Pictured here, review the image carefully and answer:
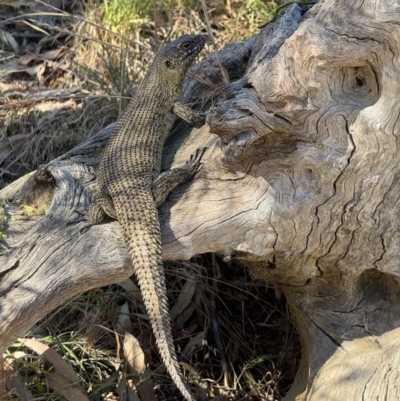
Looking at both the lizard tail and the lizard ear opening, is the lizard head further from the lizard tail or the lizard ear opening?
the lizard tail

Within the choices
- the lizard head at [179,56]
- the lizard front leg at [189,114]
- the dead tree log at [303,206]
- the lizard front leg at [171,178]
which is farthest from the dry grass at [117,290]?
the lizard front leg at [171,178]

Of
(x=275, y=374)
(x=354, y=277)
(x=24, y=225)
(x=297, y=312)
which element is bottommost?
(x=275, y=374)

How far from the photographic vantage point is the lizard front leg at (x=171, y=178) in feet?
10.8

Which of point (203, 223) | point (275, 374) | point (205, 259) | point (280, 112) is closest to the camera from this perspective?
point (280, 112)

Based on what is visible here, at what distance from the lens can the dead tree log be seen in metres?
2.82

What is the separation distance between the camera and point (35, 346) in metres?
3.73

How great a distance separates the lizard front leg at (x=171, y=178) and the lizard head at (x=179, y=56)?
108 cm

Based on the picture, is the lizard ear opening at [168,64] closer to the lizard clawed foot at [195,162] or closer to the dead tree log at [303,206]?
the dead tree log at [303,206]

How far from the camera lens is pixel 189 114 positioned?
12.5 ft

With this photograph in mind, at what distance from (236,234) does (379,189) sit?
69cm

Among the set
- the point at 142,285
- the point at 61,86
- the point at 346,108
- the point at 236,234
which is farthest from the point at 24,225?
the point at 61,86

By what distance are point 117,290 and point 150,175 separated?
46.1 inches

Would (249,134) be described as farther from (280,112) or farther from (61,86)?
(61,86)

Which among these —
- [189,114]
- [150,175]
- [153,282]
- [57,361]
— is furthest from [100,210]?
[57,361]
